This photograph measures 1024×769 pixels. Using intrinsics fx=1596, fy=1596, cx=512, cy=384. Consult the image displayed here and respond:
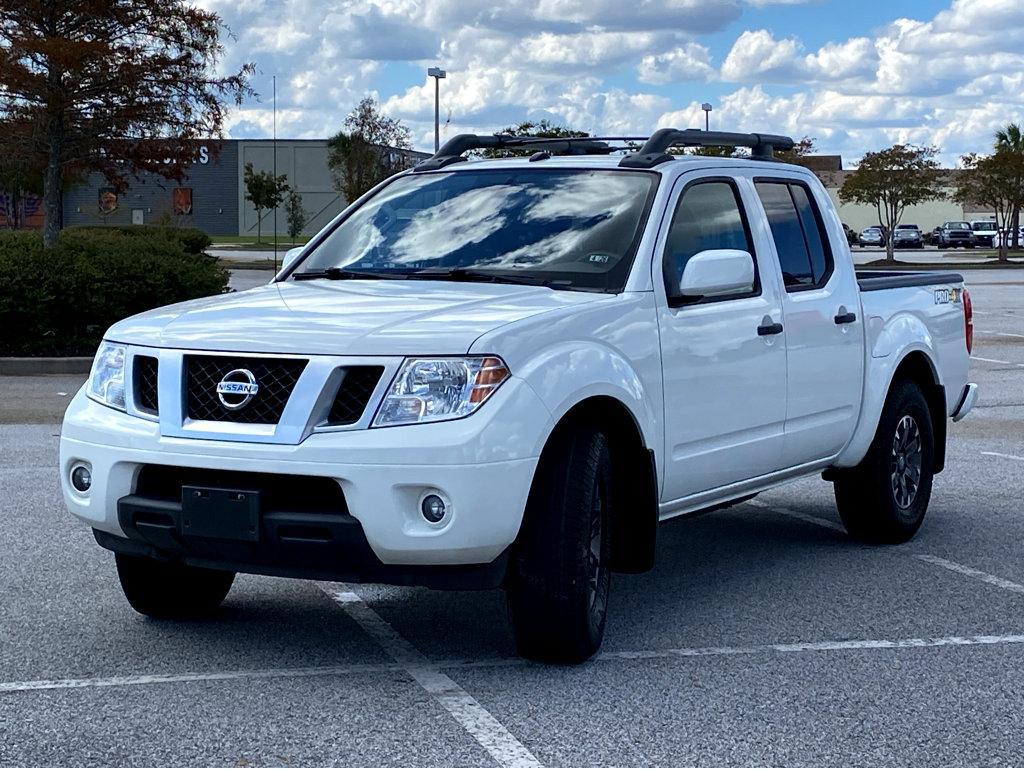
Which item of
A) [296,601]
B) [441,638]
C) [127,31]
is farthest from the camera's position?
[127,31]

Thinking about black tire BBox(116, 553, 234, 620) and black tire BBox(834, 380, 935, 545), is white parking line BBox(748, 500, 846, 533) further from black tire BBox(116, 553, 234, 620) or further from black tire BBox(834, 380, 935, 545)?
black tire BBox(116, 553, 234, 620)

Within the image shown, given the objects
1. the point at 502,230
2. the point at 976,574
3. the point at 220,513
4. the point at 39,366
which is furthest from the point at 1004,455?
the point at 39,366

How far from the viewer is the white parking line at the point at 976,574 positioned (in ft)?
23.4

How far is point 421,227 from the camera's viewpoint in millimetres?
6773

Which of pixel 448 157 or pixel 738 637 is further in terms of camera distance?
pixel 448 157

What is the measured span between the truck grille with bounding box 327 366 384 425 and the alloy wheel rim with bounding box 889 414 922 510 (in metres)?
3.72

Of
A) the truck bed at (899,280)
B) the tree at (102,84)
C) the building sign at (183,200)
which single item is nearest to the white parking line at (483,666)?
the truck bed at (899,280)

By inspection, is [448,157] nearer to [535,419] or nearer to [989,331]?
[535,419]

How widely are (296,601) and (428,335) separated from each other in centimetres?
195

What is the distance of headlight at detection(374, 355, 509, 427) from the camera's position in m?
5.14

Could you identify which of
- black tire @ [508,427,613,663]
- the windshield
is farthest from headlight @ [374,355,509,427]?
the windshield

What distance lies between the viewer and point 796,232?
7.61 meters

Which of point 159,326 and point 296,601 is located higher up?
point 159,326

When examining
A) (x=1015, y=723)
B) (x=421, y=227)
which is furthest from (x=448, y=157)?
(x=1015, y=723)
